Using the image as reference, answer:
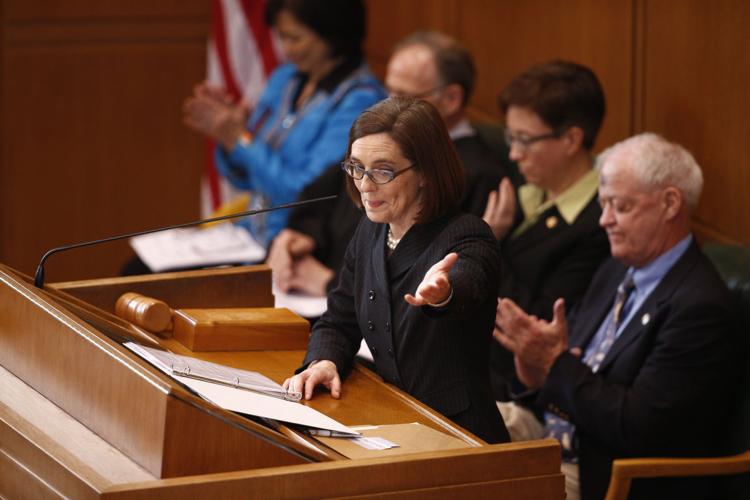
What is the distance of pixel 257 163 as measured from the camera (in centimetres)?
482

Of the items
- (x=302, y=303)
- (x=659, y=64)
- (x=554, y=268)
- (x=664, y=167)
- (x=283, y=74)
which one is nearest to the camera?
(x=664, y=167)

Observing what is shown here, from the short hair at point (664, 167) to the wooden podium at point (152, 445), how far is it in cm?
117

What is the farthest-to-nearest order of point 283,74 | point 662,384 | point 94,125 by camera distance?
point 94,125 → point 283,74 → point 662,384

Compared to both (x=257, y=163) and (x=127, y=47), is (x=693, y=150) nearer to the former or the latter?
(x=257, y=163)

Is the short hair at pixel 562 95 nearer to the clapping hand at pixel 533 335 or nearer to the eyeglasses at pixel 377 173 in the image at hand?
the clapping hand at pixel 533 335

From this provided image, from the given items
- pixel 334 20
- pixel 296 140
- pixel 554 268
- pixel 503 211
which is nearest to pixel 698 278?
pixel 554 268

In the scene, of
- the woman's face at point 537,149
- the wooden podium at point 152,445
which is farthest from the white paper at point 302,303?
the wooden podium at point 152,445

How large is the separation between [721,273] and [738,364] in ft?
1.05

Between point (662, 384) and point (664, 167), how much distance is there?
0.59m

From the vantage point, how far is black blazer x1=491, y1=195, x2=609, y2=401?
3.55m

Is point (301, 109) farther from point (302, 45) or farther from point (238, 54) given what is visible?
point (238, 54)

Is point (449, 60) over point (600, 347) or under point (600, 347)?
over

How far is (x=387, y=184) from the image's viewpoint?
233 centimetres

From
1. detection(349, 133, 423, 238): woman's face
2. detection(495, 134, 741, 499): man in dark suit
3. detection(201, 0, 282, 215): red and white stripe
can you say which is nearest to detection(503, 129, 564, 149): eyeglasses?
detection(495, 134, 741, 499): man in dark suit
